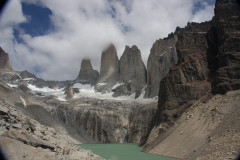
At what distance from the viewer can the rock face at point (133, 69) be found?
346 ft

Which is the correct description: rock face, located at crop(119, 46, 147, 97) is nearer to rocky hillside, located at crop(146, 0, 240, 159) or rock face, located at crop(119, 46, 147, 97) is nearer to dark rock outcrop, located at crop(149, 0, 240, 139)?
dark rock outcrop, located at crop(149, 0, 240, 139)

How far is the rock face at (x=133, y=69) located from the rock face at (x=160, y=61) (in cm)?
950

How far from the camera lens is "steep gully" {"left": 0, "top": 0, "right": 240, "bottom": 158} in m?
42.6

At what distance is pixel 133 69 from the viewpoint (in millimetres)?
109125

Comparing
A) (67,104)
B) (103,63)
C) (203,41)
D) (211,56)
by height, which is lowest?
(67,104)

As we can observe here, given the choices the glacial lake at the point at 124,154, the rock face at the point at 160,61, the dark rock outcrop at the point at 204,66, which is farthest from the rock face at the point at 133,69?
the glacial lake at the point at 124,154

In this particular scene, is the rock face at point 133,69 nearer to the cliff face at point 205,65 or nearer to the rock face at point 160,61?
the rock face at point 160,61

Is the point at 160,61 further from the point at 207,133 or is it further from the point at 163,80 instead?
the point at 207,133

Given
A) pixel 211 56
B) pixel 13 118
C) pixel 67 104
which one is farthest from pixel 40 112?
pixel 13 118

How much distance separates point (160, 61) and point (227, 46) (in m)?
43.9

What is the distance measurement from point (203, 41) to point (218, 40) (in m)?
2.64

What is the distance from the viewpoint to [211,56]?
158ft

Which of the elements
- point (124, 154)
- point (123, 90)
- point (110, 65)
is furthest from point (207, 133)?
point (110, 65)

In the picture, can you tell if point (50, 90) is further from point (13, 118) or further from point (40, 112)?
point (13, 118)
